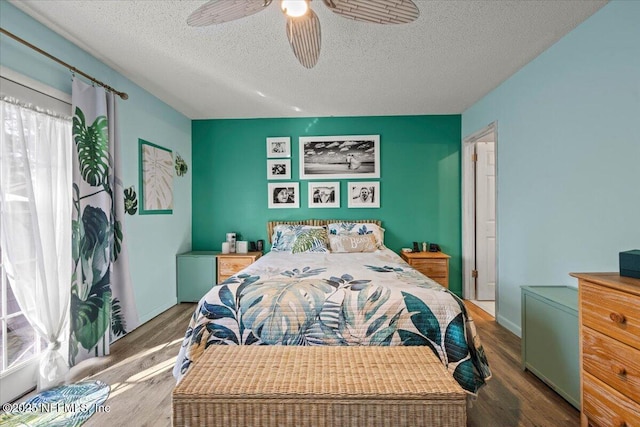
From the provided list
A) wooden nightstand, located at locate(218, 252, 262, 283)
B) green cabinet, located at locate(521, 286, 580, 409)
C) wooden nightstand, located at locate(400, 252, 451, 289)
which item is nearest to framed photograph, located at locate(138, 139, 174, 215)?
wooden nightstand, located at locate(218, 252, 262, 283)

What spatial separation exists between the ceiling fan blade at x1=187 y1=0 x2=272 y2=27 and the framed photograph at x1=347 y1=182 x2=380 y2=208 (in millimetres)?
2753

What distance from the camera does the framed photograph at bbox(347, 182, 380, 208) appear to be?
13.2 ft

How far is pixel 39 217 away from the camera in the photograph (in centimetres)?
200

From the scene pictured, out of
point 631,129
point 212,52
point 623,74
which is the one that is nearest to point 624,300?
point 631,129

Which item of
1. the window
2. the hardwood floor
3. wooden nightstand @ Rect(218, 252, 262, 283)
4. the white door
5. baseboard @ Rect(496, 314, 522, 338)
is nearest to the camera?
the hardwood floor

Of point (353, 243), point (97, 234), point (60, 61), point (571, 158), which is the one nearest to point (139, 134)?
point (60, 61)

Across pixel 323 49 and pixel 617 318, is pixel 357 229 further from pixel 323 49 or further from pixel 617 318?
pixel 617 318

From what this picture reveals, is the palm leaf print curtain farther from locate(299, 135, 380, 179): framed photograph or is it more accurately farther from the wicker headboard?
locate(299, 135, 380, 179): framed photograph

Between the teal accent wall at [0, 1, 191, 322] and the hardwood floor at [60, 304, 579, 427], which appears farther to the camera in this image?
the teal accent wall at [0, 1, 191, 322]

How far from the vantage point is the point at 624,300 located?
1283mm

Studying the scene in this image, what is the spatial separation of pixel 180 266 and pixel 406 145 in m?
3.44

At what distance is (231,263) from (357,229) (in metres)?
1.67

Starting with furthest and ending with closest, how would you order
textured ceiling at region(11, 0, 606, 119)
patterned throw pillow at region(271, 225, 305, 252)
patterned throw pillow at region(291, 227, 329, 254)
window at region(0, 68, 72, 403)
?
patterned throw pillow at region(271, 225, 305, 252) < patterned throw pillow at region(291, 227, 329, 254) < textured ceiling at region(11, 0, 606, 119) < window at region(0, 68, 72, 403)

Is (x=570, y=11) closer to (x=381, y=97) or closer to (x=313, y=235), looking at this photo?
(x=381, y=97)
